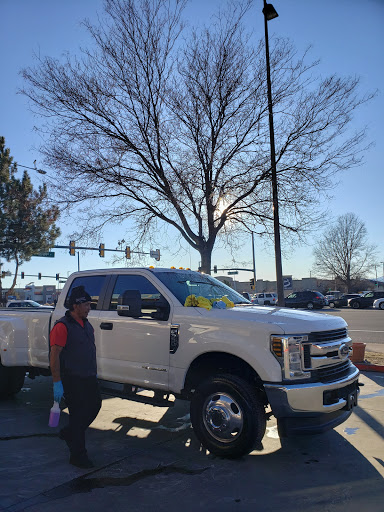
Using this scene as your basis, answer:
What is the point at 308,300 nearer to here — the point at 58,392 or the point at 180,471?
the point at 180,471

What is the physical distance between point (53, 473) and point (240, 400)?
6.20 ft

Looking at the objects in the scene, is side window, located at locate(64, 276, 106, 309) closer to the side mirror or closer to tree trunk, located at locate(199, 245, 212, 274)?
the side mirror

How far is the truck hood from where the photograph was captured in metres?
4.43

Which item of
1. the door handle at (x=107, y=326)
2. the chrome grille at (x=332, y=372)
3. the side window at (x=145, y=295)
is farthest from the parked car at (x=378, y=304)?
the door handle at (x=107, y=326)

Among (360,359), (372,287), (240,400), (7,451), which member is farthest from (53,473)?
(372,287)

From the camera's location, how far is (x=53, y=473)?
168 inches

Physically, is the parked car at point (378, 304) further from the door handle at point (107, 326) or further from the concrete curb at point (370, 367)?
the door handle at point (107, 326)

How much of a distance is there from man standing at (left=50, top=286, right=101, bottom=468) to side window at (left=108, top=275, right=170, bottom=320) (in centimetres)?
89

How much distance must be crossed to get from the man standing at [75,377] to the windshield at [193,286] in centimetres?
131

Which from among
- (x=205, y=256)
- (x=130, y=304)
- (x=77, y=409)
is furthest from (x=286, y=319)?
(x=205, y=256)

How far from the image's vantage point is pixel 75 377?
439cm

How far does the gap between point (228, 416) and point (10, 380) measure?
4.14 meters

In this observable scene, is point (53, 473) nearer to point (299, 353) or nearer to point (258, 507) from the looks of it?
point (258, 507)

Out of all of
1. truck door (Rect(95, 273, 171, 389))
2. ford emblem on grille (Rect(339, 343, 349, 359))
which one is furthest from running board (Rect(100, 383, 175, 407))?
ford emblem on grille (Rect(339, 343, 349, 359))
